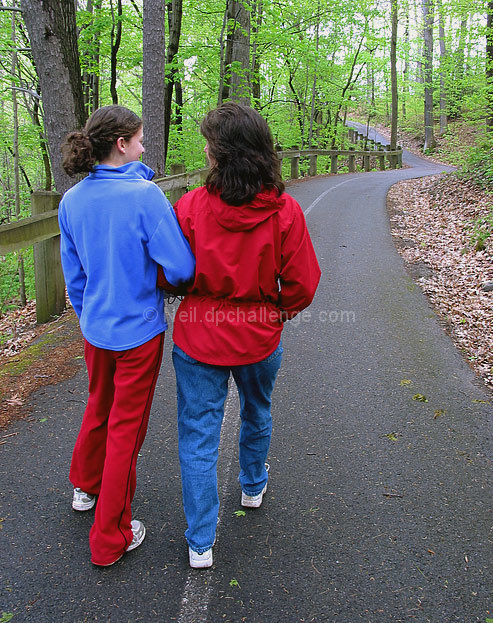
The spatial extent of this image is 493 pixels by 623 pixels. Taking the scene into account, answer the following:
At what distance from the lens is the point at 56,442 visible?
3885 mm

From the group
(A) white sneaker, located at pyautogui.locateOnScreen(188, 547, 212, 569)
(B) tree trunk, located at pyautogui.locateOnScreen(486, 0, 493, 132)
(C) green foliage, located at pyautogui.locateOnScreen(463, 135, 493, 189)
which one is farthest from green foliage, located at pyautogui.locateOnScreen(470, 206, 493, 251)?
(A) white sneaker, located at pyautogui.locateOnScreen(188, 547, 212, 569)

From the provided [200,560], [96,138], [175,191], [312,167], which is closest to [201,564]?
[200,560]

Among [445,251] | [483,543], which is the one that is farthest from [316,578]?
[445,251]

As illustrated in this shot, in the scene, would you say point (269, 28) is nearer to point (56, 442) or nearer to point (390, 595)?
point (56, 442)

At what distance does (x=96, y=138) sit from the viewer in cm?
253

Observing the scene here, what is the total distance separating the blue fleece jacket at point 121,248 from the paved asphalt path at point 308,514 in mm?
1168

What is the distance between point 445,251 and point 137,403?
8577 millimetres

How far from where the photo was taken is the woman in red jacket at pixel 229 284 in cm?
243

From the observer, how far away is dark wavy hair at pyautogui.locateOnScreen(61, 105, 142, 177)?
8.13 feet

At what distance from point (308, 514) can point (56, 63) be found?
6315 millimetres

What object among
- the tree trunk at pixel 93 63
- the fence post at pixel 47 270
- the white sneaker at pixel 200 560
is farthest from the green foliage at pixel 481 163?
the white sneaker at pixel 200 560

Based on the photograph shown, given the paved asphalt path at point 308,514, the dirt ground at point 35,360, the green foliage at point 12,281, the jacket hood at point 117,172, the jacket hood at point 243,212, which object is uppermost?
the jacket hood at point 117,172

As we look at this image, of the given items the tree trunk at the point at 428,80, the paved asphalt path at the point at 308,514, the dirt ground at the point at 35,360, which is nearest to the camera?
the paved asphalt path at the point at 308,514

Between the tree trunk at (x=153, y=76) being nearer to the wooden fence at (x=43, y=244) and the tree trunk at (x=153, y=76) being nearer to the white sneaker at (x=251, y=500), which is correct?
Answer: the wooden fence at (x=43, y=244)
